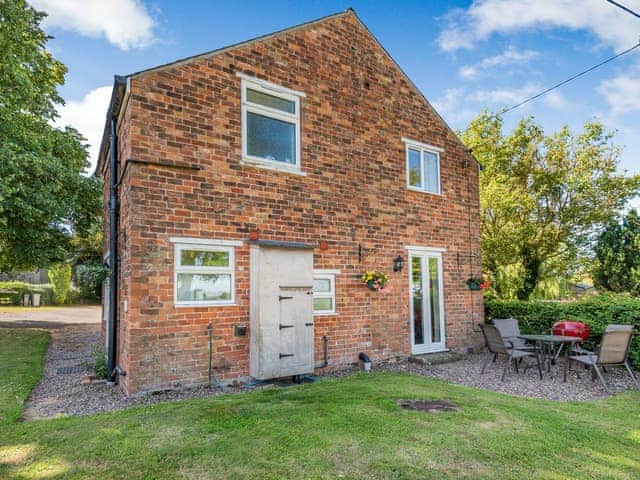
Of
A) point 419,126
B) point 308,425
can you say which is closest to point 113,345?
point 308,425

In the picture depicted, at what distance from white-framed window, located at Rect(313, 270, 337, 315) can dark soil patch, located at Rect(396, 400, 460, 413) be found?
2822 mm

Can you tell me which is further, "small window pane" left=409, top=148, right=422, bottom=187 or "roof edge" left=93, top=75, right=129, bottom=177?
"small window pane" left=409, top=148, right=422, bottom=187

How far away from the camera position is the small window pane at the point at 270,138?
778 centimetres

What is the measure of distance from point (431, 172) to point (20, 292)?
94.2ft

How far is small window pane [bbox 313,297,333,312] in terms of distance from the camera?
8.28 m

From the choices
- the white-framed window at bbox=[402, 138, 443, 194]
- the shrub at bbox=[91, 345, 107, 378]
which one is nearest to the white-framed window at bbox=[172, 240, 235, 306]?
the shrub at bbox=[91, 345, 107, 378]

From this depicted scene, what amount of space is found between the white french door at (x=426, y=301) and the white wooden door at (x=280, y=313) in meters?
3.34

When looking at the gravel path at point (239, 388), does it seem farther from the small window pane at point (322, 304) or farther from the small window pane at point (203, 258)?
the small window pane at point (203, 258)

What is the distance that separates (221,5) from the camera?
947cm

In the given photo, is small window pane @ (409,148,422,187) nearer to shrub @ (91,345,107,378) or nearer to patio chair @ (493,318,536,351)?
patio chair @ (493,318,536,351)

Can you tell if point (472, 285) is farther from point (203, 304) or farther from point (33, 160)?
point (33, 160)

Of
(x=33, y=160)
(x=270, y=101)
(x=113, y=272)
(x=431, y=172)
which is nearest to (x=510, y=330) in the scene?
(x=431, y=172)

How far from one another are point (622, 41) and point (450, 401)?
9.06 m

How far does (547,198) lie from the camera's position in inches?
693
